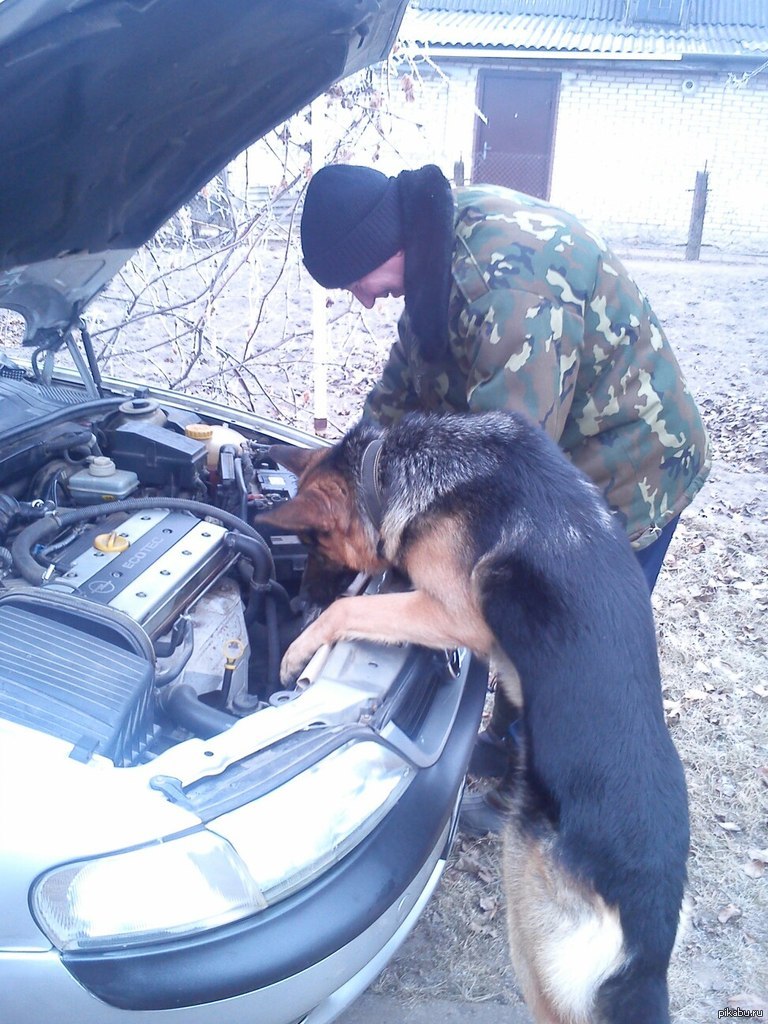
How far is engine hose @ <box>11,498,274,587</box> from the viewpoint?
2.17m

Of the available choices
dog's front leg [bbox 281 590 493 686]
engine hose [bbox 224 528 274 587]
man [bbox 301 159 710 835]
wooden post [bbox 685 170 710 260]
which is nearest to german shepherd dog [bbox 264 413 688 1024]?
dog's front leg [bbox 281 590 493 686]

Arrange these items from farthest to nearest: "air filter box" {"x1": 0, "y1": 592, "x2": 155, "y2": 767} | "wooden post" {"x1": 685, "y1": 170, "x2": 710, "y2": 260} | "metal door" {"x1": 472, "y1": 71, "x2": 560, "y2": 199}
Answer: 1. "metal door" {"x1": 472, "y1": 71, "x2": 560, "y2": 199}
2. "wooden post" {"x1": 685, "y1": 170, "x2": 710, "y2": 260}
3. "air filter box" {"x1": 0, "y1": 592, "x2": 155, "y2": 767}

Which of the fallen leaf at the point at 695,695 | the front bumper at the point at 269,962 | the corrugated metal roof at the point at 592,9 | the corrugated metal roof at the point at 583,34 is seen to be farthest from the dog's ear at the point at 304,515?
the corrugated metal roof at the point at 592,9

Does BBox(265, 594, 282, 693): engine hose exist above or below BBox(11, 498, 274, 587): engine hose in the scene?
below

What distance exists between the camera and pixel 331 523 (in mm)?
2568

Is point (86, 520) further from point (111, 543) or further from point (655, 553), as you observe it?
point (655, 553)

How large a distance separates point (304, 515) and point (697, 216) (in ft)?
48.2

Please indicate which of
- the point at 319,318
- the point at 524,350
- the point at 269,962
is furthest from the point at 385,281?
the point at 319,318

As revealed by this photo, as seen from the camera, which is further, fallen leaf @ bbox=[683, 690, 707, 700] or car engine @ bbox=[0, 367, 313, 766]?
fallen leaf @ bbox=[683, 690, 707, 700]

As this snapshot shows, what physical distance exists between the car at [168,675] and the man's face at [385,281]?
60cm

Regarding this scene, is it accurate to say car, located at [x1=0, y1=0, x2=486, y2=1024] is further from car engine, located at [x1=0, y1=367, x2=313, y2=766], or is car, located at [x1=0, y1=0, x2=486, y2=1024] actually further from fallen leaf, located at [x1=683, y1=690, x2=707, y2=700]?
fallen leaf, located at [x1=683, y1=690, x2=707, y2=700]

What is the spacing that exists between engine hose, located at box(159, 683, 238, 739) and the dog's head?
0.68 meters

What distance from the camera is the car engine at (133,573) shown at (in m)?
1.77

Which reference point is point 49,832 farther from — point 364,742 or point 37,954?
point 364,742
